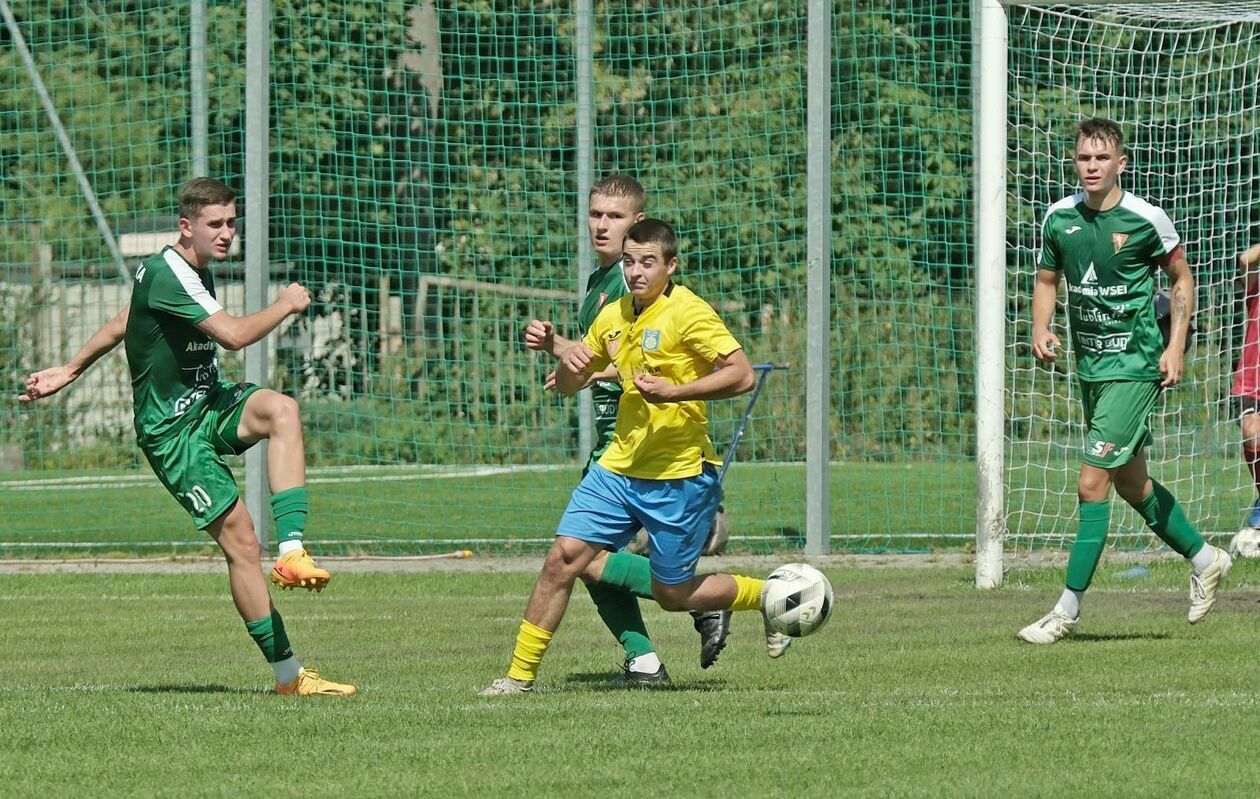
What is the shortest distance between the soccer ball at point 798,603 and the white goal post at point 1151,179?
17.2 feet

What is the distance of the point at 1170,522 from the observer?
29.7 ft

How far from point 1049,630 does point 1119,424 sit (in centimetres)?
98

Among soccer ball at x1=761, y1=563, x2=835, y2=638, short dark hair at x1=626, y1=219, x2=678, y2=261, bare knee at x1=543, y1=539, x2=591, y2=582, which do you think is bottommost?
soccer ball at x1=761, y1=563, x2=835, y2=638

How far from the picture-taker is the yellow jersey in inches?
279

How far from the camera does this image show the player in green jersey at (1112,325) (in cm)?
870

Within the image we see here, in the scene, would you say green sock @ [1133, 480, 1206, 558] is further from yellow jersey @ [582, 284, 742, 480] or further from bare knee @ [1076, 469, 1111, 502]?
yellow jersey @ [582, 284, 742, 480]

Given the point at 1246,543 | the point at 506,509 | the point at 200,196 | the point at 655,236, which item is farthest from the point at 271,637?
the point at 506,509

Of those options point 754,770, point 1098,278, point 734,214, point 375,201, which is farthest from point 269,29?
point 754,770

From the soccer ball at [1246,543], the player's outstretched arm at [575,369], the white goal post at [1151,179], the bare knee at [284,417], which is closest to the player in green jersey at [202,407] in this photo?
the bare knee at [284,417]

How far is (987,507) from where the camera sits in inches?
424

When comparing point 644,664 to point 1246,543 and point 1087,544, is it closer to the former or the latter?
point 1087,544

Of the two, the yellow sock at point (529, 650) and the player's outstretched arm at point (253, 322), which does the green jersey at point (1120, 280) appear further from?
the player's outstretched arm at point (253, 322)

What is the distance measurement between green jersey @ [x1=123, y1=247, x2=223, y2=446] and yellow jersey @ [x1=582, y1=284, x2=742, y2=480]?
1.52 m

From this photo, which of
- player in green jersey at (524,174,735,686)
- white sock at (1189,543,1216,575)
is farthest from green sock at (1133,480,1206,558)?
player in green jersey at (524,174,735,686)
